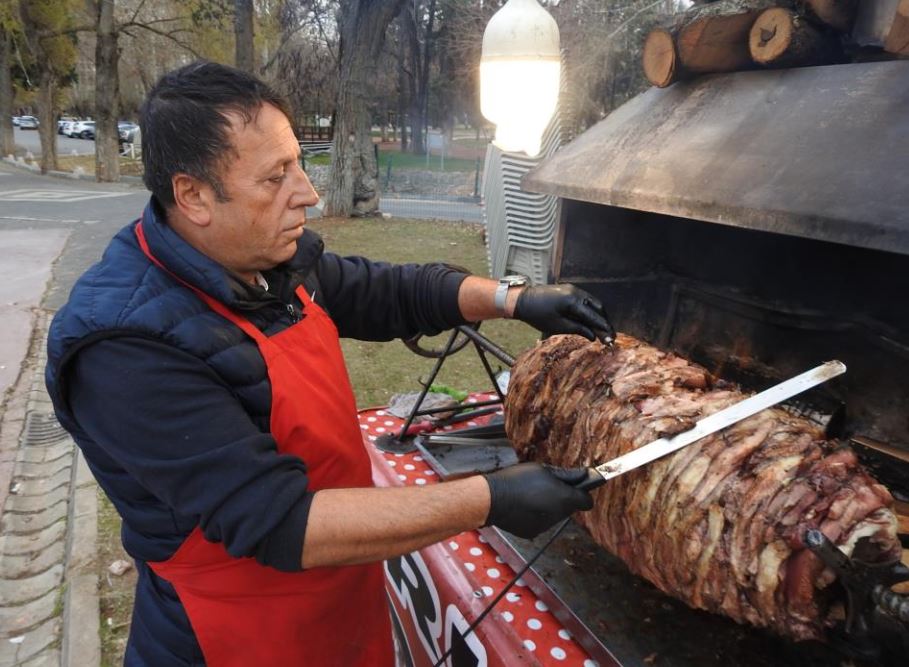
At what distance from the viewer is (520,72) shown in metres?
2.48

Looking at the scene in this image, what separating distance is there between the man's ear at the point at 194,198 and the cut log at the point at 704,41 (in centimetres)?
185

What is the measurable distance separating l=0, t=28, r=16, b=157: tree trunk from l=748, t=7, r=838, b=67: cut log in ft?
92.3

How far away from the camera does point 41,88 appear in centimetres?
2197

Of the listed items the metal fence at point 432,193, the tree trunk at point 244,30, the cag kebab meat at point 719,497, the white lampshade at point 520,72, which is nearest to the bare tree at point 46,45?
the tree trunk at point 244,30

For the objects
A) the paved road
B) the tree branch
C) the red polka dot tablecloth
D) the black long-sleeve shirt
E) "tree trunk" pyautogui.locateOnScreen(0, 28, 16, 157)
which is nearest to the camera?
the black long-sleeve shirt

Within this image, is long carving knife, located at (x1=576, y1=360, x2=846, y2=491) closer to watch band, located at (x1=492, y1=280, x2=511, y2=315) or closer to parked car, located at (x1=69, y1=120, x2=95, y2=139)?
watch band, located at (x1=492, y1=280, x2=511, y2=315)

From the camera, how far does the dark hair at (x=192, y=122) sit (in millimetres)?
1318

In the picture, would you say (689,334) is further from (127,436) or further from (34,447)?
(34,447)

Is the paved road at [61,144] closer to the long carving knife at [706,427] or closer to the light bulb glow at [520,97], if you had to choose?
the light bulb glow at [520,97]

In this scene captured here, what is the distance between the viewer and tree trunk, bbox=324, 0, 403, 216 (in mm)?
11961

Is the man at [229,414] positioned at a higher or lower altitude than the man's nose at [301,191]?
lower

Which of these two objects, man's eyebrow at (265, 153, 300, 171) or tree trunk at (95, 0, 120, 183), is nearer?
man's eyebrow at (265, 153, 300, 171)

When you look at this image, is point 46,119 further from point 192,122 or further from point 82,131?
point 82,131

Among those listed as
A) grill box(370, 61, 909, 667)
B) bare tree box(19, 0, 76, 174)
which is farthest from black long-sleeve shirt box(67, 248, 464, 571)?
bare tree box(19, 0, 76, 174)
